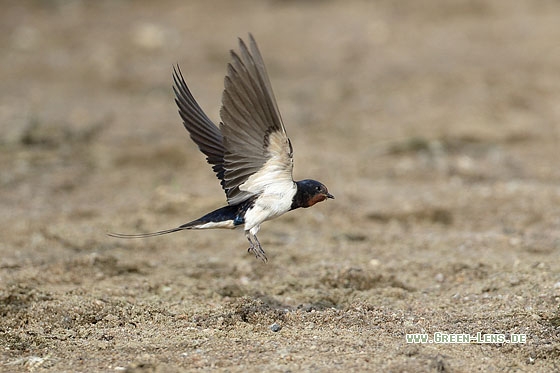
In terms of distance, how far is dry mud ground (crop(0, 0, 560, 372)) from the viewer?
12.3 ft

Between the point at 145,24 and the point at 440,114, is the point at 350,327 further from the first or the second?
the point at 145,24

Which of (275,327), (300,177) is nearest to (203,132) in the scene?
(275,327)

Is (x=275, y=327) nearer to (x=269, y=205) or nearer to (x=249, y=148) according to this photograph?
(x=269, y=205)

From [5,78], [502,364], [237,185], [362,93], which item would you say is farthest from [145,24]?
[502,364]

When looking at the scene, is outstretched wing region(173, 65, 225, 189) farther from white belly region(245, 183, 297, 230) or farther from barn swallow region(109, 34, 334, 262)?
Result: white belly region(245, 183, 297, 230)

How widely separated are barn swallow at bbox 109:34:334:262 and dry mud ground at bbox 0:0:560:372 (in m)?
0.51

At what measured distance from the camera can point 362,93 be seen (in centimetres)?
986

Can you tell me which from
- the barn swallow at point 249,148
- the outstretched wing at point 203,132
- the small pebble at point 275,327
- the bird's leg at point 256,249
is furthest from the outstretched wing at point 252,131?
the small pebble at point 275,327

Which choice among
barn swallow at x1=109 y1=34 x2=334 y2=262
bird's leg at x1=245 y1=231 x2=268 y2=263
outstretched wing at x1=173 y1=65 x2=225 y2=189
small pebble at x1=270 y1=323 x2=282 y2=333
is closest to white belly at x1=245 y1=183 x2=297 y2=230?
barn swallow at x1=109 y1=34 x2=334 y2=262

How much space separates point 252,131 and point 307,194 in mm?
526

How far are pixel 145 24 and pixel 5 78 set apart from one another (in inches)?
116

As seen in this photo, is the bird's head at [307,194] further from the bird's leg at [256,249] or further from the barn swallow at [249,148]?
the bird's leg at [256,249]

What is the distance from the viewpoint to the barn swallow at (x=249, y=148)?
11.6ft

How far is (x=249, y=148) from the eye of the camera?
12.2 feet
